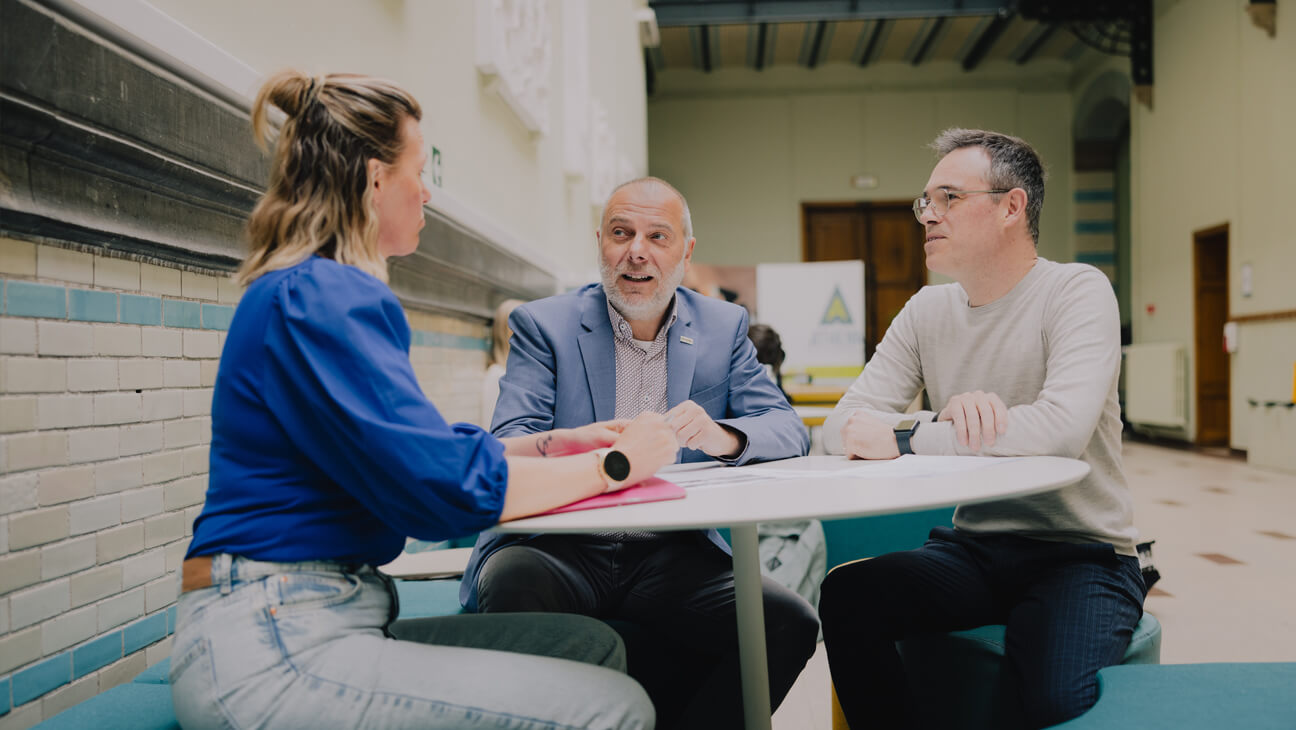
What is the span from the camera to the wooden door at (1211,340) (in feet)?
30.3

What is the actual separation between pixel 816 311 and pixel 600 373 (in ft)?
18.9

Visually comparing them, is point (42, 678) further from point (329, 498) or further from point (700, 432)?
point (700, 432)

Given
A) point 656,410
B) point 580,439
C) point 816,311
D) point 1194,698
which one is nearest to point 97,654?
point 580,439

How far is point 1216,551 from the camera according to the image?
434cm

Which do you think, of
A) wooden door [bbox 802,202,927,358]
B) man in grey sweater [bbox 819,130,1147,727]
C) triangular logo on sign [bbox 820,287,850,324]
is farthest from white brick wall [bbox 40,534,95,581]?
wooden door [bbox 802,202,927,358]

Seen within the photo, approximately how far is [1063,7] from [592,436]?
10.5m

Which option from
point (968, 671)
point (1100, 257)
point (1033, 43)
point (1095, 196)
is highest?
point (1033, 43)

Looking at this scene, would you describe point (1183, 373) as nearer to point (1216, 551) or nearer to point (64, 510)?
point (1216, 551)

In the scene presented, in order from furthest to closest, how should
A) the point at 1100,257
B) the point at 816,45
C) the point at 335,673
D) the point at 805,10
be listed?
the point at 1100,257 < the point at 816,45 < the point at 805,10 < the point at 335,673

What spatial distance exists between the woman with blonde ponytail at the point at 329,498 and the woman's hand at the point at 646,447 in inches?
3.9

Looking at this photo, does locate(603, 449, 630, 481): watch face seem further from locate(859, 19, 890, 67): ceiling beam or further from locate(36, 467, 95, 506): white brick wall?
locate(859, 19, 890, 67): ceiling beam

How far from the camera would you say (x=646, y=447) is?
124 centimetres

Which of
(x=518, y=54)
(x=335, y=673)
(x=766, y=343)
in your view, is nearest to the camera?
(x=335, y=673)

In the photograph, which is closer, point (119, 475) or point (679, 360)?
point (119, 475)
